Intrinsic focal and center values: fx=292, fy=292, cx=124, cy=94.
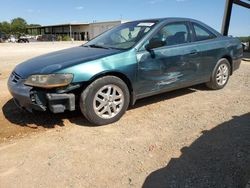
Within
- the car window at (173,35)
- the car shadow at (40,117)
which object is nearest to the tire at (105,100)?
the car shadow at (40,117)

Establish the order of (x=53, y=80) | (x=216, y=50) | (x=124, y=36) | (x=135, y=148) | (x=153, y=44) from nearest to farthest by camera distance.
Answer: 1. (x=135, y=148)
2. (x=53, y=80)
3. (x=153, y=44)
4. (x=124, y=36)
5. (x=216, y=50)

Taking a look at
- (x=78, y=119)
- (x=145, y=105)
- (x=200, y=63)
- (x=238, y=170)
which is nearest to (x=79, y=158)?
(x=78, y=119)

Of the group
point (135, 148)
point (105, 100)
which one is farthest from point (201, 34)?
point (135, 148)

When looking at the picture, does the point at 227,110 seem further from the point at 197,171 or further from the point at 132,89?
the point at 197,171

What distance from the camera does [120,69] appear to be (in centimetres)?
438

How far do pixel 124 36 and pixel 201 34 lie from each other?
164 cm

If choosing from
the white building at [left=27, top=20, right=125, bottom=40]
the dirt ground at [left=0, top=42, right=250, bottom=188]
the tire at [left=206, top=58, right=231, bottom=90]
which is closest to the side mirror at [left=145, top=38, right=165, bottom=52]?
the dirt ground at [left=0, top=42, right=250, bottom=188]

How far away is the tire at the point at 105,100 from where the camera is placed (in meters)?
4.15

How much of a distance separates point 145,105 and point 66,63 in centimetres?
184

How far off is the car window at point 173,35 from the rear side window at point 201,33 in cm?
25

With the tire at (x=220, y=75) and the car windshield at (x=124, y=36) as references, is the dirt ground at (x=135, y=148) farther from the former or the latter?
the car windshield at (x=124, y=36)

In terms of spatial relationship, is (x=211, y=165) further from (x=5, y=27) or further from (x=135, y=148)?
(x=5, y=27)

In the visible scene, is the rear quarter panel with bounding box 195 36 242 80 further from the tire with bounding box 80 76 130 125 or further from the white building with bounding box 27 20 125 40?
the white building with bounding box 27 20 125 40

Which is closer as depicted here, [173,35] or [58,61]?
[58,61]
